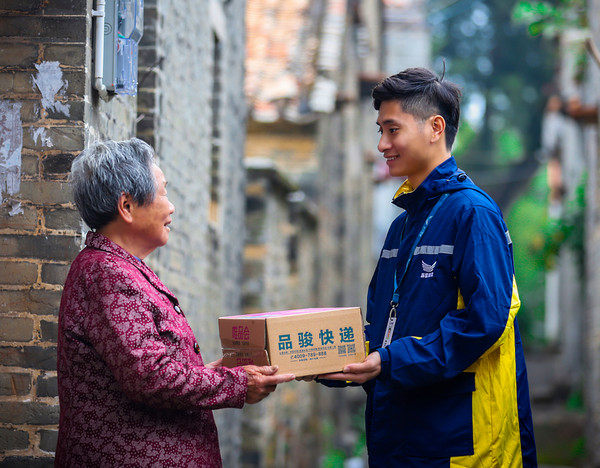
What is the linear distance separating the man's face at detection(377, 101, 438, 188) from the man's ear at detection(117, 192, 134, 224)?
93 centimetres

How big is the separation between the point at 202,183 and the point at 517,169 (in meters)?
22.3

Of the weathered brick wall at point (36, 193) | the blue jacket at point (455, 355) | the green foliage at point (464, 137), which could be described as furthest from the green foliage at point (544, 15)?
the green foliage at point (464, 137)

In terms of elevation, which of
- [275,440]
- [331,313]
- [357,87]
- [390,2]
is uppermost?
[390,2]

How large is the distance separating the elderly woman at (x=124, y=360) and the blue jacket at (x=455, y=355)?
0.43 m

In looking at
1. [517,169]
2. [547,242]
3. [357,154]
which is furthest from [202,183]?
[517,169]

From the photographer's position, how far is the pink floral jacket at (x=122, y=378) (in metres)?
2.41

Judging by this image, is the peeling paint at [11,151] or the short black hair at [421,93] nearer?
the short black hair at [421,93]

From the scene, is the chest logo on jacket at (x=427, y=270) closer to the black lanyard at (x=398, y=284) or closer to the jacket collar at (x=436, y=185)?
the black lanyard at (x=398, y=284)

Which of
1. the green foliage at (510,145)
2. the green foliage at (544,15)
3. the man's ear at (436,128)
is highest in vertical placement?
the green foliage at (510,145)

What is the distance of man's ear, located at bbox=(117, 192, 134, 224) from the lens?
2.63 meters

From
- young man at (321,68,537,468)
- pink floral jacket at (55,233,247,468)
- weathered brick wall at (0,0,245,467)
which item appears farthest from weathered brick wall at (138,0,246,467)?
pink floral jacket at (55,233,247,468)

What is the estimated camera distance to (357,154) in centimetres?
1622

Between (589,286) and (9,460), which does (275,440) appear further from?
(9,460)

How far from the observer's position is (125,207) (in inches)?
104
